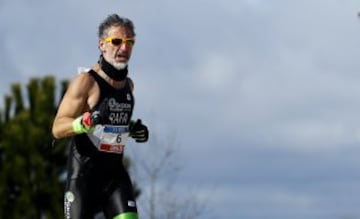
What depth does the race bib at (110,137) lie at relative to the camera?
10.2 metres

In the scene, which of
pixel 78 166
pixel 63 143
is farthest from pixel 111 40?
pixel 63 143

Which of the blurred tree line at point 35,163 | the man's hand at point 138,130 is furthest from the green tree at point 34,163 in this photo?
the man's hand at point 138,130

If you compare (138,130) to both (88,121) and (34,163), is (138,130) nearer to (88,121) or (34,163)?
(88,121)

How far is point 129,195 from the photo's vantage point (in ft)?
34.1

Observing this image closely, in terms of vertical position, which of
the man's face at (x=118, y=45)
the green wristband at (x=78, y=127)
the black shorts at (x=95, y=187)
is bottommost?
the black shorts at (x=95, y=187)

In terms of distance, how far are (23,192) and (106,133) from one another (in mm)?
28134

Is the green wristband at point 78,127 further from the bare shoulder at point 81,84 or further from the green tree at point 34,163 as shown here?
the green tree at point 34,163

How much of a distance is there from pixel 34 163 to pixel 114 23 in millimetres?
27856

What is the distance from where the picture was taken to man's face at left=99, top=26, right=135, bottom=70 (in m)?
10.3

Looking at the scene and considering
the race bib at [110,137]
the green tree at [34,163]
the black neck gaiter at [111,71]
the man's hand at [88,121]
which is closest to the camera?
the man's hand at [88,121]

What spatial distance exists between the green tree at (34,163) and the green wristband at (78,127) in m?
27.6

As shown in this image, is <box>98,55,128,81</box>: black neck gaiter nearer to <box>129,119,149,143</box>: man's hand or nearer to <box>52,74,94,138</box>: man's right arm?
<box>52,74,94,138</box>: man's right arm

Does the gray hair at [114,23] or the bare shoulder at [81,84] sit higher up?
the gray hair at [114,23]

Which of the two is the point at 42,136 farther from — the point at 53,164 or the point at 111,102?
the point at 111,102
